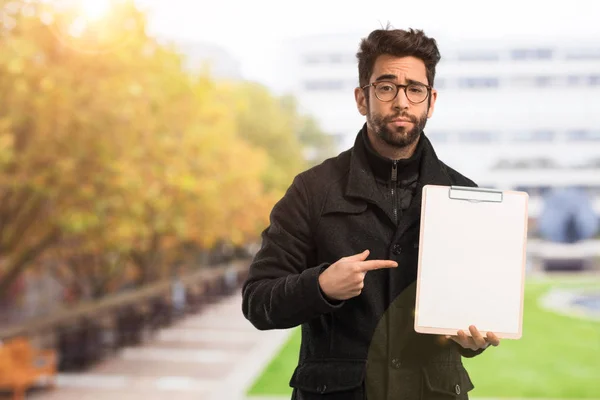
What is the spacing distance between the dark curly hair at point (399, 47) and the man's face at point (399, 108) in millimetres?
12

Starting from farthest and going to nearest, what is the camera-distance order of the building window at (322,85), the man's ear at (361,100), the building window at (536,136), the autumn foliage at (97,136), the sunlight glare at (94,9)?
the building window at (536,136) < the building window at (322,85) < the sunlight glare at (94,9) < the autumn foliage at (97,136) < the man's ear at (361,100)

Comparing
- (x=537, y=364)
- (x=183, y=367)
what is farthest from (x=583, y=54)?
(x=183, y=367)

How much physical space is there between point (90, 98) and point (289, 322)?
4802mm

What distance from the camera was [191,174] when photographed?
824 centimetres

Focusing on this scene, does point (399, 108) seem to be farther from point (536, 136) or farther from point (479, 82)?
point (536, 136)

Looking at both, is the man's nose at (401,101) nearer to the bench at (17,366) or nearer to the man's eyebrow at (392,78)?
the man's eyebrow at (392,78)

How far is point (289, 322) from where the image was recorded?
1.21 meters

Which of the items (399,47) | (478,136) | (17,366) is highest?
(478,136)

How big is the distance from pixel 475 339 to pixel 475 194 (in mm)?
232

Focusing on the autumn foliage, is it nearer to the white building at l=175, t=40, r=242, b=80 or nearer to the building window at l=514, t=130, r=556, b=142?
the white building at l=175, t=40, r=242, b=80

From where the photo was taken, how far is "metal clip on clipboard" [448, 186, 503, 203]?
1253 mm

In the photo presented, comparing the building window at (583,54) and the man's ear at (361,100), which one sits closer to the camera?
the man's ear at (361,100)

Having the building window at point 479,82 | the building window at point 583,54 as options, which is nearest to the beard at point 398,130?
the building window at point 479,82

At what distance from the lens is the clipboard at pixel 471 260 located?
124cm
